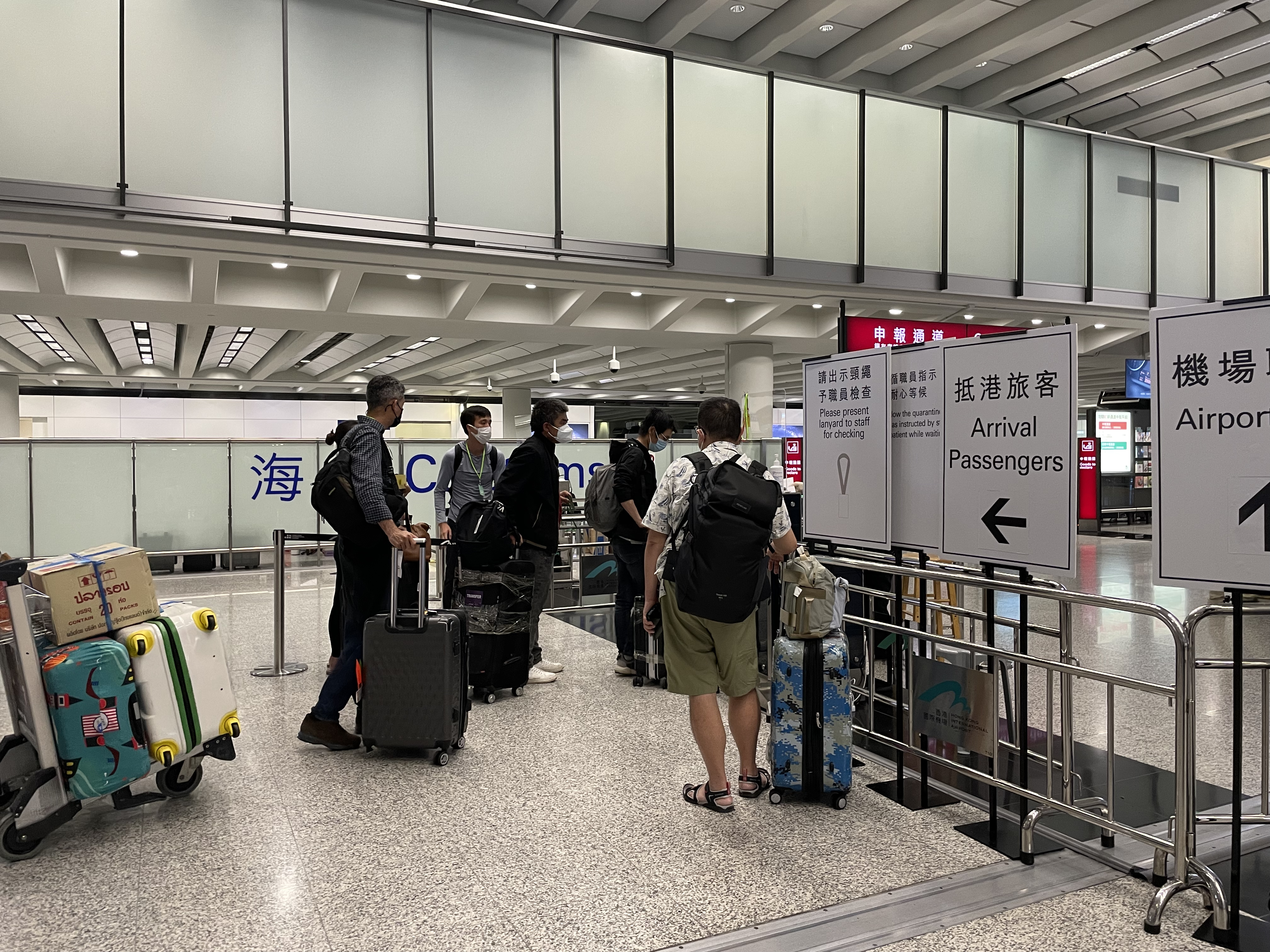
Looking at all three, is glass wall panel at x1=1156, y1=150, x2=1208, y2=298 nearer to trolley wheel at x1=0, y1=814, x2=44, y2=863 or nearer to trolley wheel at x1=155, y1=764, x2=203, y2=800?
trolley wheel at x1=155, y1=764, x2=203, y2=800

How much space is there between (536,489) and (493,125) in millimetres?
5740

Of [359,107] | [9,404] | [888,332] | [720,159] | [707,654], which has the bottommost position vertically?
[707,654]

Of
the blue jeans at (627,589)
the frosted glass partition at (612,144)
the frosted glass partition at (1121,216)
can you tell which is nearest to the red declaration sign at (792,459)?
the frosted glass partition at (612,144)

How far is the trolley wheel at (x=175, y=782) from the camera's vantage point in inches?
138

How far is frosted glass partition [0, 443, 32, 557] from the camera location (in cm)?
1013

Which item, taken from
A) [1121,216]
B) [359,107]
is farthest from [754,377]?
[359,107]

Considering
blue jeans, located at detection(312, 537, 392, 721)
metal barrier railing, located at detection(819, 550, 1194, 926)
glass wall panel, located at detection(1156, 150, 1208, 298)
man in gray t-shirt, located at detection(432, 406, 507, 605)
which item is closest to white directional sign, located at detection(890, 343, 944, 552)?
metal barrier railing, located at detection(819, 550, 1194, 926)

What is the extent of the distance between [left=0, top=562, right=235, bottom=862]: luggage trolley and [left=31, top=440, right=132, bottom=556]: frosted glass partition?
824cm

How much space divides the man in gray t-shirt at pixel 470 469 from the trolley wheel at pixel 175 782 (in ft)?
6.60

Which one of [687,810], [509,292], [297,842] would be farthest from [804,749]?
[509,292]

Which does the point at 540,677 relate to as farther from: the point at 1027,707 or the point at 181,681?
the point at 1027,707

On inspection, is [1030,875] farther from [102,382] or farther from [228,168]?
[102,382]

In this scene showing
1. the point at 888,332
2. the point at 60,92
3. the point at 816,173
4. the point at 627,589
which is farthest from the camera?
the point at 816,173

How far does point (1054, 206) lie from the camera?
40.4 ft
